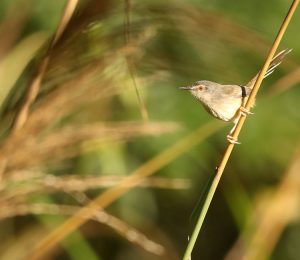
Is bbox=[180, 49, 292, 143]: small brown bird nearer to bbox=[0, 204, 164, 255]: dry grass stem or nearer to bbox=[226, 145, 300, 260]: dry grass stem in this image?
bbox=[226, 145, 300, 260]: dry grass stem

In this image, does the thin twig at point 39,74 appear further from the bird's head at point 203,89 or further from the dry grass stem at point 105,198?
the bird's head at point 203,89

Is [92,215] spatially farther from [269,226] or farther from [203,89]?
[203,89]

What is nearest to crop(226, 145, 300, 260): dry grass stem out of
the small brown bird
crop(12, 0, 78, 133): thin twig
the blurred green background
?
the blurred green background

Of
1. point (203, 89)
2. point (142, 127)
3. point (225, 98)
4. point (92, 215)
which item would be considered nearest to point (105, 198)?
point (92, 215)

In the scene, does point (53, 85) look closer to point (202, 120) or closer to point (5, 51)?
point (5, 51)

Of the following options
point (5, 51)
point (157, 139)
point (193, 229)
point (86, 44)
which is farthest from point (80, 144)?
point (157, 139)

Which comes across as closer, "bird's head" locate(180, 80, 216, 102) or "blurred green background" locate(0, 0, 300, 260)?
"blurred green background" locate(0, 0, 300, 260)

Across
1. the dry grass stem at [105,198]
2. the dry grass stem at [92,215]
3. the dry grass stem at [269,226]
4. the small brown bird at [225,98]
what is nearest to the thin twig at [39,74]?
the dry grass stem at [92,215]
